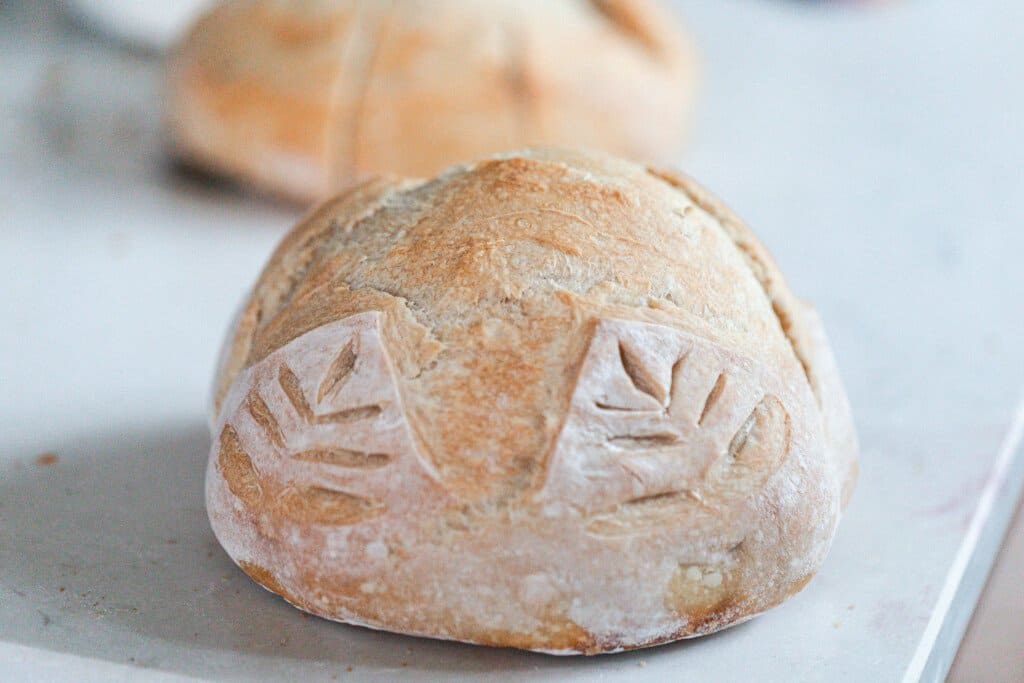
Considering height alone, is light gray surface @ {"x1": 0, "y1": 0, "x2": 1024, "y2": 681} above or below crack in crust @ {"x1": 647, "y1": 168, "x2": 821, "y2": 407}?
below

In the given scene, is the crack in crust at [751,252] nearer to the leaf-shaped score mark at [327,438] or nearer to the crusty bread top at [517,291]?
the crusty bread top at [517,291]

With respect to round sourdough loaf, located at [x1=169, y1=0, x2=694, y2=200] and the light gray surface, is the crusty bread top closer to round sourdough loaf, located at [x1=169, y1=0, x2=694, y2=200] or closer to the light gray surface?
the light gray surface

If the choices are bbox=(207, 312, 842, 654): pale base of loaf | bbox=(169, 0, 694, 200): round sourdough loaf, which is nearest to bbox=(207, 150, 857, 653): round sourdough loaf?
bbox=(207, 312, 842, 654): pale base of loaf

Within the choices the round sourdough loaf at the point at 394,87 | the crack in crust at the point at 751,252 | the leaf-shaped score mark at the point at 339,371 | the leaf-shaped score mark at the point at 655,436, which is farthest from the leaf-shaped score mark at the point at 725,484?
the round sourdough loaf at the point at 394,87

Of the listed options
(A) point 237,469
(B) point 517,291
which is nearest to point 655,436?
(B) point 517,291

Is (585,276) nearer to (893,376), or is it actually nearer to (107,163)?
(893,376)

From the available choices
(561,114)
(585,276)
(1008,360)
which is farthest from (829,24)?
(585,276)

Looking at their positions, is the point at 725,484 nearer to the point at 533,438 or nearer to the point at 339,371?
the point at 533,438
